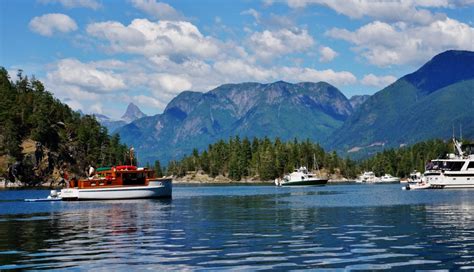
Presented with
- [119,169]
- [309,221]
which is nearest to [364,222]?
[309,221]

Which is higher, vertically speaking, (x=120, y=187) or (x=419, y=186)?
(x=120, y=187)

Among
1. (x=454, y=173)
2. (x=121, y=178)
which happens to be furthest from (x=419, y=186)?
(x=121, y=178)

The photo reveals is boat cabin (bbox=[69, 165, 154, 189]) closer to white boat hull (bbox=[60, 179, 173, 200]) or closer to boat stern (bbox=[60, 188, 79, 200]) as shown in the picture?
white boat hull (bbox=[60, 179, 173, 200])

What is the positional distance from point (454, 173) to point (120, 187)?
8835 centimetres

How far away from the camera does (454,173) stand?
160125 mm

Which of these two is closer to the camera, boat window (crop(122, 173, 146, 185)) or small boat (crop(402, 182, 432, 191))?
boat window (crop(122, 173, 146, 185))

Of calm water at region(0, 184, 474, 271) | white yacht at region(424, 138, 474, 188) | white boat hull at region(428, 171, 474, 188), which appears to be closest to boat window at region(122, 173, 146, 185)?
calm water at region(0, 184, 474, 271)

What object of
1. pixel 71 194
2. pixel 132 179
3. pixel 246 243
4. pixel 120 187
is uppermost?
pixel 132 179

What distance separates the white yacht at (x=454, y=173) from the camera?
523ft

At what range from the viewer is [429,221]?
5734cm

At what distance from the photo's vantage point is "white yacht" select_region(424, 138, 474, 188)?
160 meters

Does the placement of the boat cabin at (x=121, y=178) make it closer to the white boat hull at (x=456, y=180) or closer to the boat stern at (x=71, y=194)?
the boat stern at (x=71, y=194)

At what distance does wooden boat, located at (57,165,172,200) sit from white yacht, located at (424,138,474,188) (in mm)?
78128

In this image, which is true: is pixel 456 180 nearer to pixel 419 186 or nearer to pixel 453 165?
pixel 453 165
